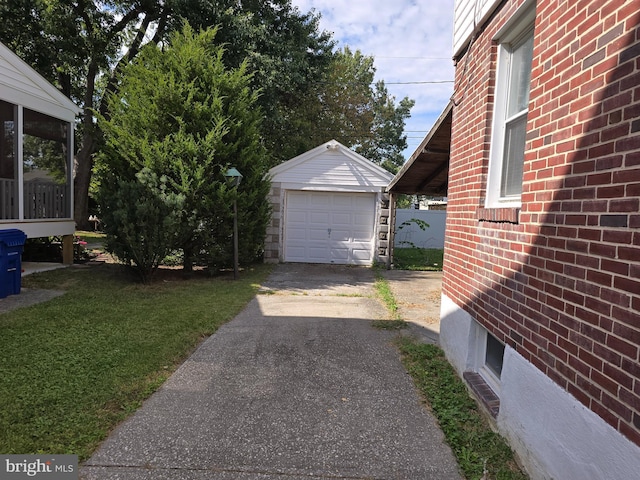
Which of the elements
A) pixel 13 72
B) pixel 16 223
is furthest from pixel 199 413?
pixel 13 72

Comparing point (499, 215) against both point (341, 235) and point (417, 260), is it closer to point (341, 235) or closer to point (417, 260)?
point (341, 235)

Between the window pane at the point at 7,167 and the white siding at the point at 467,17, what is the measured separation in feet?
28.0

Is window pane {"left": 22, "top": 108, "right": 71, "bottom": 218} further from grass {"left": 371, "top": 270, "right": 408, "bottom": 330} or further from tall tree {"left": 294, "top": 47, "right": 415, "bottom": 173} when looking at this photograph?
tall tree {"left": 294, "top": 47, "right": 415, "bottom": 173}

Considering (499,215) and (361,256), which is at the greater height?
(499,215)

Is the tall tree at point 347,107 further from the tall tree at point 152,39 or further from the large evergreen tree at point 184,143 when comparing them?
the large evergreen tree at point 184,143

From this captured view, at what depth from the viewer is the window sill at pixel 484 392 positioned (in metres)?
3.09

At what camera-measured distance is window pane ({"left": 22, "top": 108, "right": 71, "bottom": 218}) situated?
29.5ft

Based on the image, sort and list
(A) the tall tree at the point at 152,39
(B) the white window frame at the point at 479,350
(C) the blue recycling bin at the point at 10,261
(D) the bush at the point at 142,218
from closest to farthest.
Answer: (B) the white window frame at the point at 479,350 < (C) the blue recycling bin at the point at 10,261 < (D) the bush at the point at 142,218 < (A) the tall tree at the point at 152,39

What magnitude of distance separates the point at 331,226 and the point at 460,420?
30.6 feet

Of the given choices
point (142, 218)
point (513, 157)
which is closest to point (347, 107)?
point (142, 218)

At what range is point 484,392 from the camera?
3.34 m

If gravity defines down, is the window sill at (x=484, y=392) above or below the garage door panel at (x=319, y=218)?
below

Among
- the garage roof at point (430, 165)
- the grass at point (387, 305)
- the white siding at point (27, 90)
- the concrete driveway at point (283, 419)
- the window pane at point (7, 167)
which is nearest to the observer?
the concrete driveway at point (283, 419)

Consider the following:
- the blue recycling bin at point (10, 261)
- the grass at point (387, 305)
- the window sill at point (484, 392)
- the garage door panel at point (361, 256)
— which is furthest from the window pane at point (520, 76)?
the garage door panel at point (361, 256)
